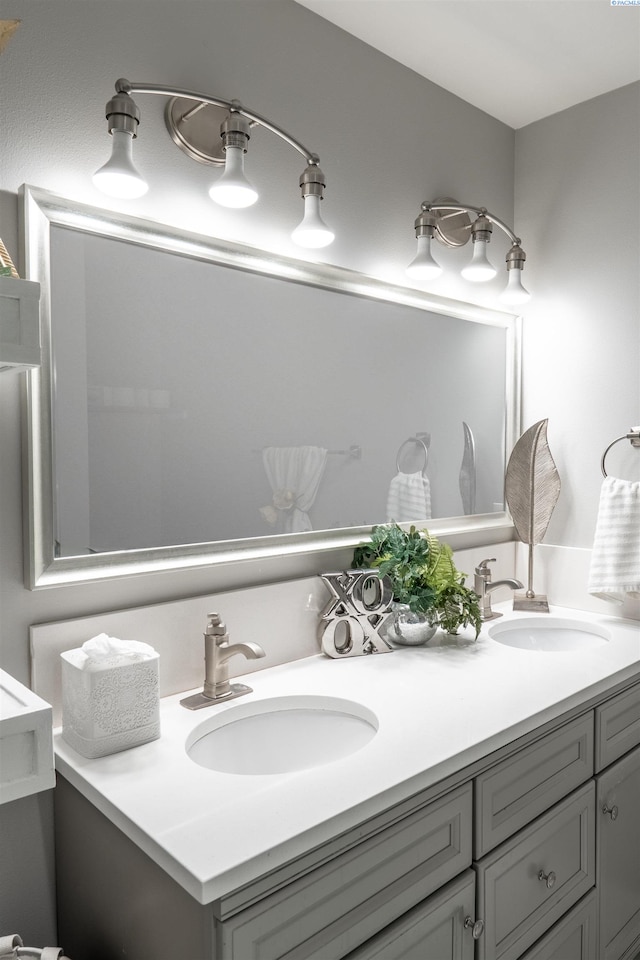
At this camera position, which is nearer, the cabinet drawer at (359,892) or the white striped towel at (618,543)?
the cabinet drawer at (359,892)

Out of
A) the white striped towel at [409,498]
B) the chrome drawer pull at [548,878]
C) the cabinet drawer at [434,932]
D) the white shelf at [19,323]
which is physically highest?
the white shelf at [19,323]

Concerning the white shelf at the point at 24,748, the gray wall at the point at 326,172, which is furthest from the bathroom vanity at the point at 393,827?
the gray wall at the point at 326,172

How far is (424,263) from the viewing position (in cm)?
172

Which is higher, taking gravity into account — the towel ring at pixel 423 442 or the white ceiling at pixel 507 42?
the white ceiling at pixel 507 42

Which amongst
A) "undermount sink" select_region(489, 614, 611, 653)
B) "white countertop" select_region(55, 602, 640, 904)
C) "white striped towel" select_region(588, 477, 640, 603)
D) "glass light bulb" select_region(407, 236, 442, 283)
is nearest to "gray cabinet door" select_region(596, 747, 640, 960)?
"white countertop" select_region(55, 602, 640, 904)

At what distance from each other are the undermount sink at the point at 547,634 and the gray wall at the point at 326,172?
0.99 ft

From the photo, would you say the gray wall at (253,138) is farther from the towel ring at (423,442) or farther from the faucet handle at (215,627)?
the towel ring at (423,442)

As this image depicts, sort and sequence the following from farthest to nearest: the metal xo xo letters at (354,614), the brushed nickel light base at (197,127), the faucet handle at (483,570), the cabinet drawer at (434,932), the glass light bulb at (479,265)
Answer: the faucet handle at (483,570) → the glass light bulb at (479,265) → the metal xo xo letters at (354,614) → the brushed nickel light base at (197,127) → the cabinet drawer at (434,932)

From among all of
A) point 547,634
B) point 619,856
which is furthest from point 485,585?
point 619,856

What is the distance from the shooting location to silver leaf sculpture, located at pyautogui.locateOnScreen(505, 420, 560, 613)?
6.88 feet

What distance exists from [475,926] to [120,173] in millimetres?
1427

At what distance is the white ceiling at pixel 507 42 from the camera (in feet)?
5.32

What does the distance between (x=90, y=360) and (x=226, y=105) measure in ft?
1.83

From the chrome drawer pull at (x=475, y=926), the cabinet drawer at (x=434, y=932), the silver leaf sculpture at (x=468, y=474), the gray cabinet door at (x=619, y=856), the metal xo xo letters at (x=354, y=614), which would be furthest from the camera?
the silver leaf sculpture at (x=468, y=474)
